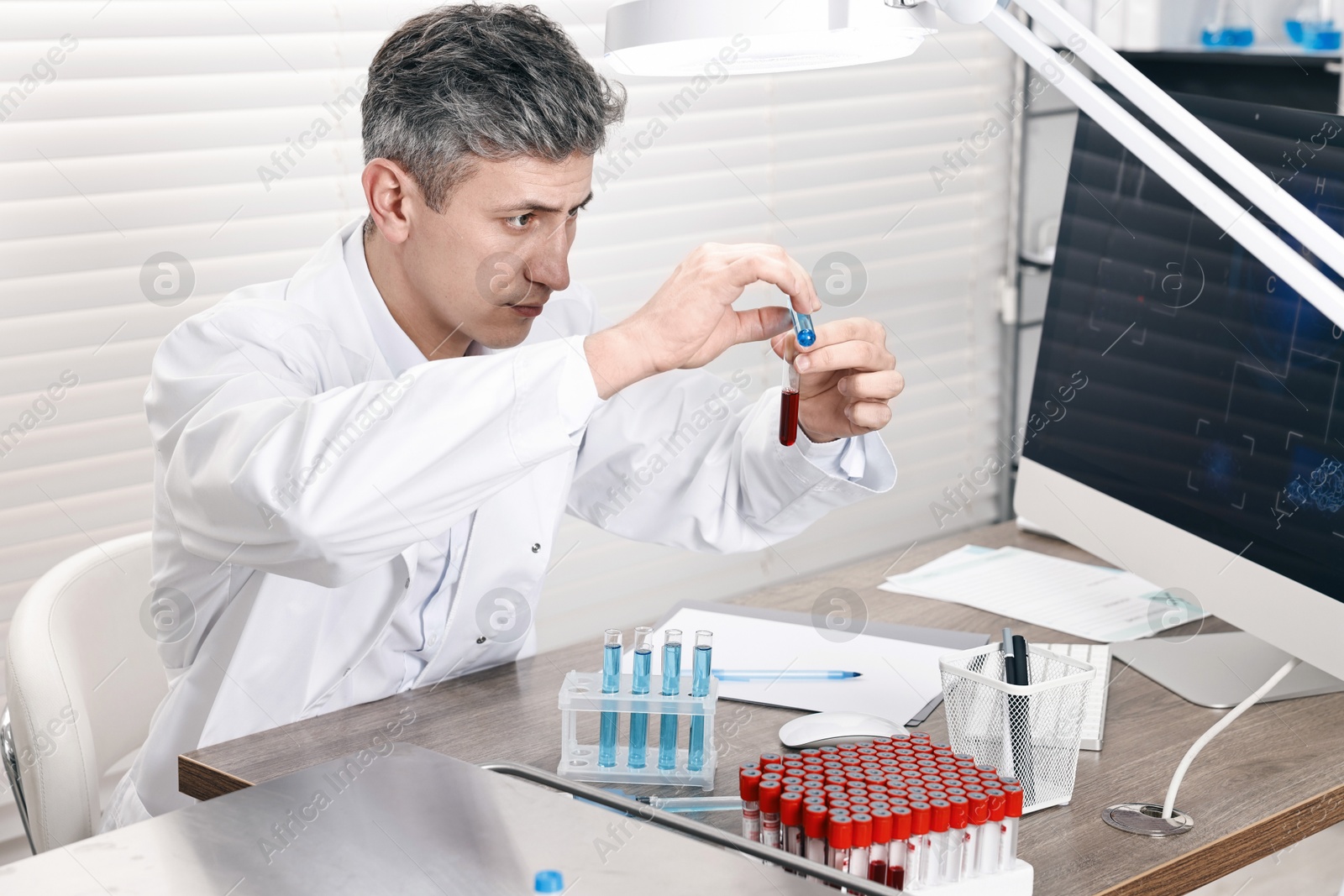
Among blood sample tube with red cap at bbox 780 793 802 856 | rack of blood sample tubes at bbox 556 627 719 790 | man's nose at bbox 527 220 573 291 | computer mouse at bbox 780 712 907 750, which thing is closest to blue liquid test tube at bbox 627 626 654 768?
rack of blood sample tubes at bbox 556 627 719 790

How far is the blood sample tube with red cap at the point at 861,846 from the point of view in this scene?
2.74ft

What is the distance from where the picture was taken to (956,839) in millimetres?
861

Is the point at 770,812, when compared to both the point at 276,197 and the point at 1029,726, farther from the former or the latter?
the point at 276,197

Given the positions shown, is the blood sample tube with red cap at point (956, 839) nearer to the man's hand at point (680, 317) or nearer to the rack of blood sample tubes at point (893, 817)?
the rack of blood sample tubes at point (893, 817)

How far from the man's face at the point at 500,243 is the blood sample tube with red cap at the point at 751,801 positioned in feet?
2.07

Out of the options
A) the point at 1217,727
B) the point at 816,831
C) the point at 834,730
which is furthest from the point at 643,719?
the point at 1217,727

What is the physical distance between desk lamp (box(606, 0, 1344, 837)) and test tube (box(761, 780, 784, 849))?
0.29 metres

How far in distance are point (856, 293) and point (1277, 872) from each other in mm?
1431

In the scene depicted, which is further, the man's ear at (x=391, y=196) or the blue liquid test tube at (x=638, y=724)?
the man's ear at (x=391, y=196)

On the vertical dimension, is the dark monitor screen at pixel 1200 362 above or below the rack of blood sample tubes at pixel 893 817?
above

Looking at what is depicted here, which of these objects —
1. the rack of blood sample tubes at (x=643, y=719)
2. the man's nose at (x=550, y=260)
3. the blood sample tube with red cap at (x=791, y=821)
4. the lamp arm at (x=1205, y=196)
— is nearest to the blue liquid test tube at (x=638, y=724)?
the rack of blood sample tubes at (x=643, y=719)

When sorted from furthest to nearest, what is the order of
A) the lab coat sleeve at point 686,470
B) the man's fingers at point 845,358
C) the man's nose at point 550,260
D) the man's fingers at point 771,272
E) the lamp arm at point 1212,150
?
the lab coat sleeve at point 686,470, the man's nose at point 550,260, the man's fingers at point 845,358, the man's fingers at point 771,272, the lamp arm at point 1212,150

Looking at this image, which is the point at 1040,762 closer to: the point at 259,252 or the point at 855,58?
the point at 855,58

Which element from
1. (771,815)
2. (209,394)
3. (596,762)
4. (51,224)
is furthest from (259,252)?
(771,815)
